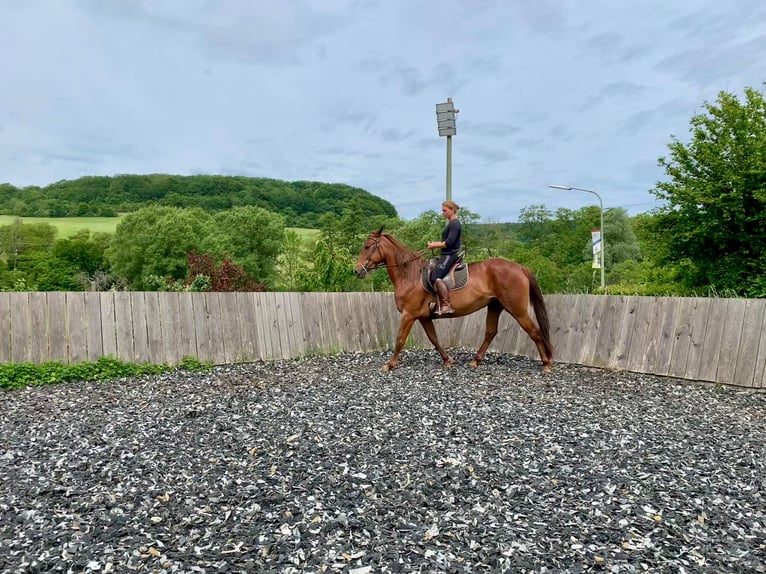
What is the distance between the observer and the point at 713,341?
7.34 meters

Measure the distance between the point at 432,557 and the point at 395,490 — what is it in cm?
76

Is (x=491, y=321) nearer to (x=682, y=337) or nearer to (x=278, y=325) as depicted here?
(x=682, y=337)

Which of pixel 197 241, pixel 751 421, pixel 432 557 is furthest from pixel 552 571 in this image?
pixel 197 241

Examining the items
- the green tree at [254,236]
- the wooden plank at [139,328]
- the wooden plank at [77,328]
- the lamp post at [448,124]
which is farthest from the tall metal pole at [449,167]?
the green tree at [254,236]

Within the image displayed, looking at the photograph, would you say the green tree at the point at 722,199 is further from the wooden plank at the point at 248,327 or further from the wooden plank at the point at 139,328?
the wooden plank at the point at 139,328

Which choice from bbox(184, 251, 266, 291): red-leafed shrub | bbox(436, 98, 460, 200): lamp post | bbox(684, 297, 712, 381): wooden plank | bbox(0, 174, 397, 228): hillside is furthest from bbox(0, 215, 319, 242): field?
bbox(684, 297, 712, 381): wooden plank

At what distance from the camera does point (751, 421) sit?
555 centimetres

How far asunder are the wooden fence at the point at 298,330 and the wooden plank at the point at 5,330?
1 centimetres

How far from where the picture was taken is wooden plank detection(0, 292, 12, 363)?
7.54 meters

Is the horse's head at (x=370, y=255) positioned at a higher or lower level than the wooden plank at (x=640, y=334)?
higher

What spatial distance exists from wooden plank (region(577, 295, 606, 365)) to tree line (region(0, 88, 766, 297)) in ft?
12.4

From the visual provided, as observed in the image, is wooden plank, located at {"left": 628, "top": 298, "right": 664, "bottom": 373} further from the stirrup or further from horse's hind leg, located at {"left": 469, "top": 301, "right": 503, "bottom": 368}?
the stirrup

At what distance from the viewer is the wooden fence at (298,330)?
24.0 ft

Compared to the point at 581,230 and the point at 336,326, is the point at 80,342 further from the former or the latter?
the point at 581,230
